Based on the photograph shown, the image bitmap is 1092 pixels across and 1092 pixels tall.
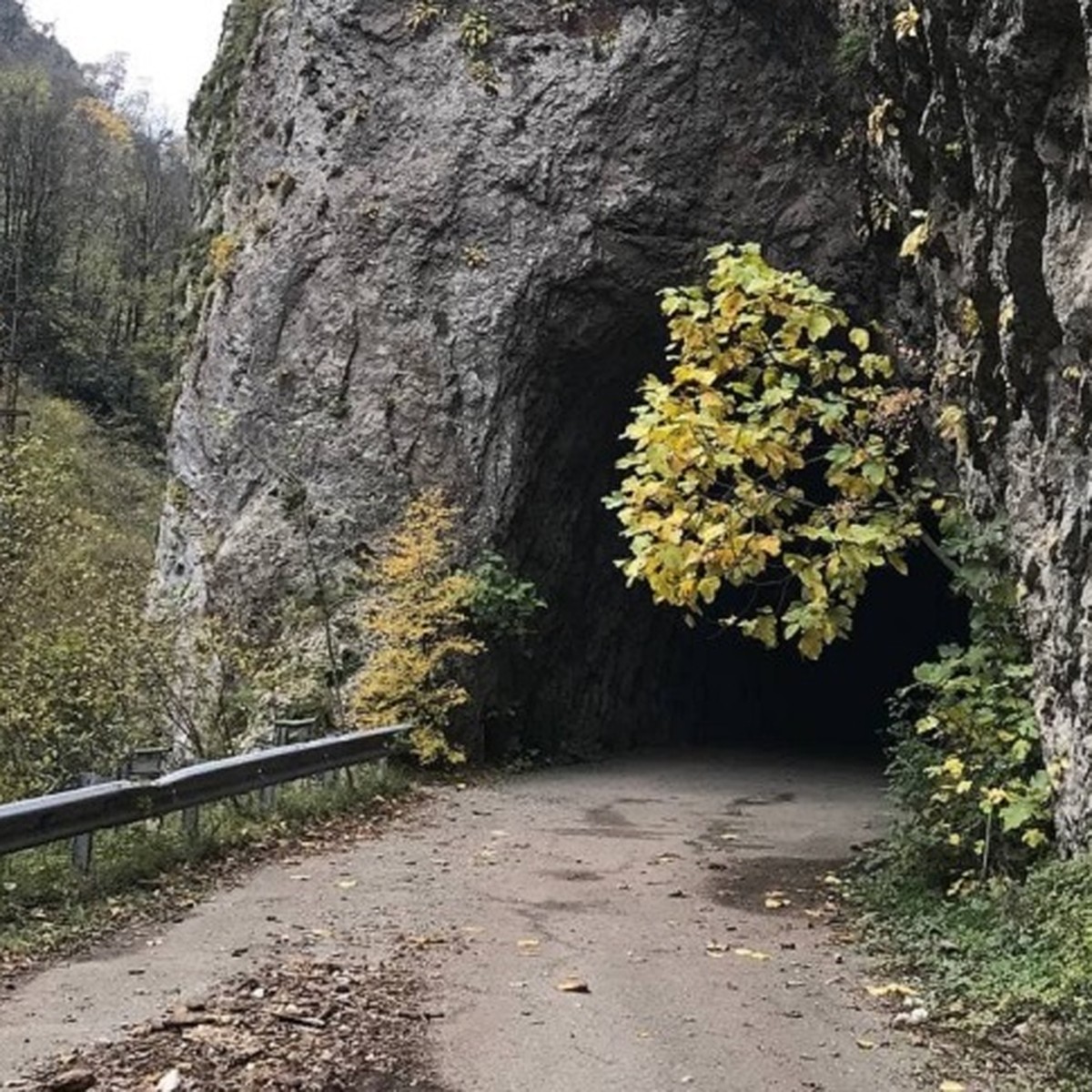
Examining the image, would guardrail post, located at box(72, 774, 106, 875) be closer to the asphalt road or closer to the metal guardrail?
the metal guardrail

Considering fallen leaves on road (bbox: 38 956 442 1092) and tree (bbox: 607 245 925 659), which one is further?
tree (bbox: 607 245 925 659)

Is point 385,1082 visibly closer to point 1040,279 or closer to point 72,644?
point 1040,279

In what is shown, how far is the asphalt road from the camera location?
5.04 meters

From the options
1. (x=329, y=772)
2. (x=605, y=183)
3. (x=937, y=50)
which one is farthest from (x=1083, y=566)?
(x=605, y=183)

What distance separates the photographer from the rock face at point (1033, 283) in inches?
278

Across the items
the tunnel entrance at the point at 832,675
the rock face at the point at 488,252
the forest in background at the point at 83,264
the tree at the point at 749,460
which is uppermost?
the forest in background at the point at 83,264

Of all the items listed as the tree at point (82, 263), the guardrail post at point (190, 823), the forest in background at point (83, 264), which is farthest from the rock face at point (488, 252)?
the tree at point (82, 263)

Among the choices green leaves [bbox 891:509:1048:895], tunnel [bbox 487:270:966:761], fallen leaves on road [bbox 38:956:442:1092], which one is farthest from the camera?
tunnel [bbox 487:270:966:761]

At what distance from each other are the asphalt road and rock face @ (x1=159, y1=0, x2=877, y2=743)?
623cm

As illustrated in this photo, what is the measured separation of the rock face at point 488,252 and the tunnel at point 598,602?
69mm

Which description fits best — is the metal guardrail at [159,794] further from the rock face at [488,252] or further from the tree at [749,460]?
the rock face at [488,252]

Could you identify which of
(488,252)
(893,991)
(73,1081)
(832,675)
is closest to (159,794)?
(73,1081)

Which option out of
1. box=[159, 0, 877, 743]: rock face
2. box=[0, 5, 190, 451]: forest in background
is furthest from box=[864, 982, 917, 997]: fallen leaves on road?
box=[0, 5, 190, 451]: forest in background

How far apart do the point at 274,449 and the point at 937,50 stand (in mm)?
11013
